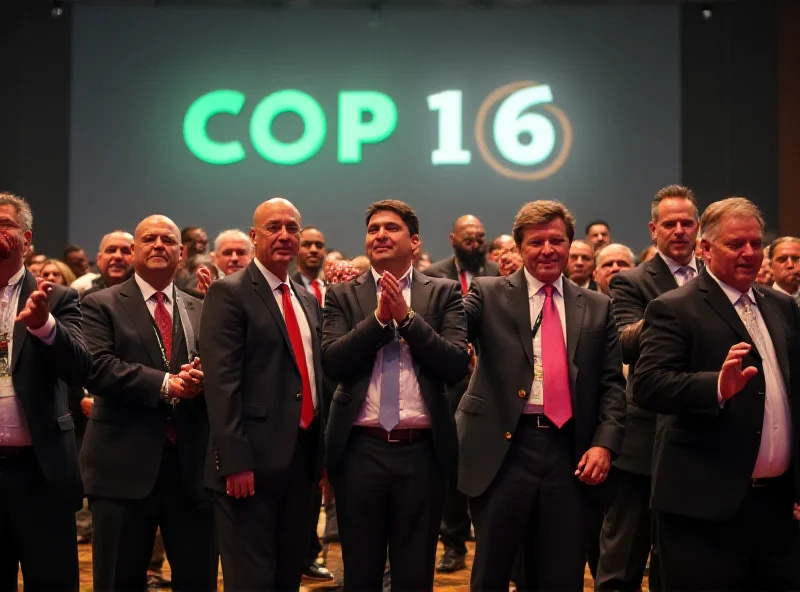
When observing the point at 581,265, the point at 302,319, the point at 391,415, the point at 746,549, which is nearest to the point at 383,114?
the point at 581,265

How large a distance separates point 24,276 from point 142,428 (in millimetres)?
759

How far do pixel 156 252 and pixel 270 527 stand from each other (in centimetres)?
127

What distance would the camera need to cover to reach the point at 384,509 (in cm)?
378

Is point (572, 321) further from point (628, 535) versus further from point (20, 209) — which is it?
point (20, 209)

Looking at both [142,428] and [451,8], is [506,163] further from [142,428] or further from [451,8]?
[142,428]

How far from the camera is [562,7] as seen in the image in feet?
34.9

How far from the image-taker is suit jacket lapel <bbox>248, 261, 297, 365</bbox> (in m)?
3.82

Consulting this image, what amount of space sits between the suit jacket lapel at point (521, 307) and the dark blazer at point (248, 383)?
2.78 ft

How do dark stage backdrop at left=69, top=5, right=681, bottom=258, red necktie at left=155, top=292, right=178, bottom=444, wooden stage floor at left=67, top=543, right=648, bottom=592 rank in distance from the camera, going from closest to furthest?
red necktie at left=155, top=292, right=178, bottom=444
wooden stage floor at left=67, top=543, right=648, bottom=592
dark stage backdrop at left=69, top=5, right=681, bottom=258

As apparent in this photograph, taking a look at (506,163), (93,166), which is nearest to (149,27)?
(93,166)

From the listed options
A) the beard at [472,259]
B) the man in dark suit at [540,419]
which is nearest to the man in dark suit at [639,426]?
the man in dark suit at [540,419]

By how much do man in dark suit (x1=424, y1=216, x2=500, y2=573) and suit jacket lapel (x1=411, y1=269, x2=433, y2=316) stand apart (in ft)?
7.00

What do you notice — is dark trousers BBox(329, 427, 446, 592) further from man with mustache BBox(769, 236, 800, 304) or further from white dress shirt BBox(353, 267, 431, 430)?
man with mustache BBox(769, 236, 800, 304)

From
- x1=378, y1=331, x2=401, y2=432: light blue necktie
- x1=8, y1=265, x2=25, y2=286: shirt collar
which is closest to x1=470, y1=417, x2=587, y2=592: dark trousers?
x1=378, y1=331, x2=401, y2=432: light blue necktie
